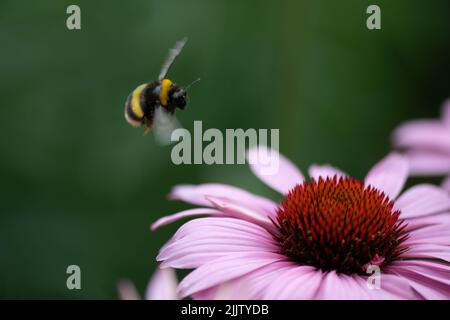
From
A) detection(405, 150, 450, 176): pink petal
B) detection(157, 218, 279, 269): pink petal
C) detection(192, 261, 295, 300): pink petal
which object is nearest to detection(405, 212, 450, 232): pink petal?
detection(157, 218, 279, 269): pink petal

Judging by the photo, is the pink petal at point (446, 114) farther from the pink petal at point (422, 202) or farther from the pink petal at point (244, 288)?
the pink petal at point (244, 288)

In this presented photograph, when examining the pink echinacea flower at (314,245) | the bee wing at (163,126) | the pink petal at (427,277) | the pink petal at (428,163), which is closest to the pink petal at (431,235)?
the pink echinacea flower at (314,245)

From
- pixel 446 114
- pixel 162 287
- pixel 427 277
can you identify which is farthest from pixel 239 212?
pixel 446 114

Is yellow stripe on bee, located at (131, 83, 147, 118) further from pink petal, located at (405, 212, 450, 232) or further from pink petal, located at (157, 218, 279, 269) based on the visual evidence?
pink petal, located at (405, 212, 450, 232)

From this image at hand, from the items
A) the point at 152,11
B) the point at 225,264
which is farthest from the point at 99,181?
the point at 225,264

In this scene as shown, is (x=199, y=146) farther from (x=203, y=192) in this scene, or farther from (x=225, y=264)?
(x=225, y=264)

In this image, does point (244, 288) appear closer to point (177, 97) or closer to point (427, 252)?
point (427, 252)
